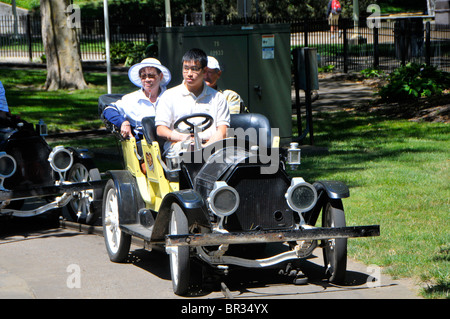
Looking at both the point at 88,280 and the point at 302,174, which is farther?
the point at 302,174

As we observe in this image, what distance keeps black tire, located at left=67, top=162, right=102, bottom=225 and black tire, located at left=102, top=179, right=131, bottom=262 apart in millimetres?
1033

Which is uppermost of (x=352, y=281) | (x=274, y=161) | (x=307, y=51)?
(x=307, y=51)

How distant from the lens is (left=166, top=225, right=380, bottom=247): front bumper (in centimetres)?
567

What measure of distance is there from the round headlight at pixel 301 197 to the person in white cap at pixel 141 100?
2.49 metres

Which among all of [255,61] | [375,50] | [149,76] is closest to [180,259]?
[149,76]

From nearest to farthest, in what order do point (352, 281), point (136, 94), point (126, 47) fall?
point (352, 281)
point (136, 94)
point (126, 47)

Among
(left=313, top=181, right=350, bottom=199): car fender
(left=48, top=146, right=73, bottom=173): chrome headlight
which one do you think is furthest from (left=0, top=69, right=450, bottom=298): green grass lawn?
(left=48, top=146, right=73, bottom=173): chrome headlight

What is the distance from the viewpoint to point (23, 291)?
20.7ft

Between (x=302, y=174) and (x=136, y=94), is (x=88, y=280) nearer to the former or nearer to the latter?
(x=136, y=94)

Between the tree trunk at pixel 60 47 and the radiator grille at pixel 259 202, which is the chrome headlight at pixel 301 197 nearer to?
Answer: the radiator grille at pixel 259 202

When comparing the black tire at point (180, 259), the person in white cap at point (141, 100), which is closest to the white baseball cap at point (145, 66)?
the person in white cap at point (141, 100)

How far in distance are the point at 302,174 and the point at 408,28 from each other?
12867 millimetres
